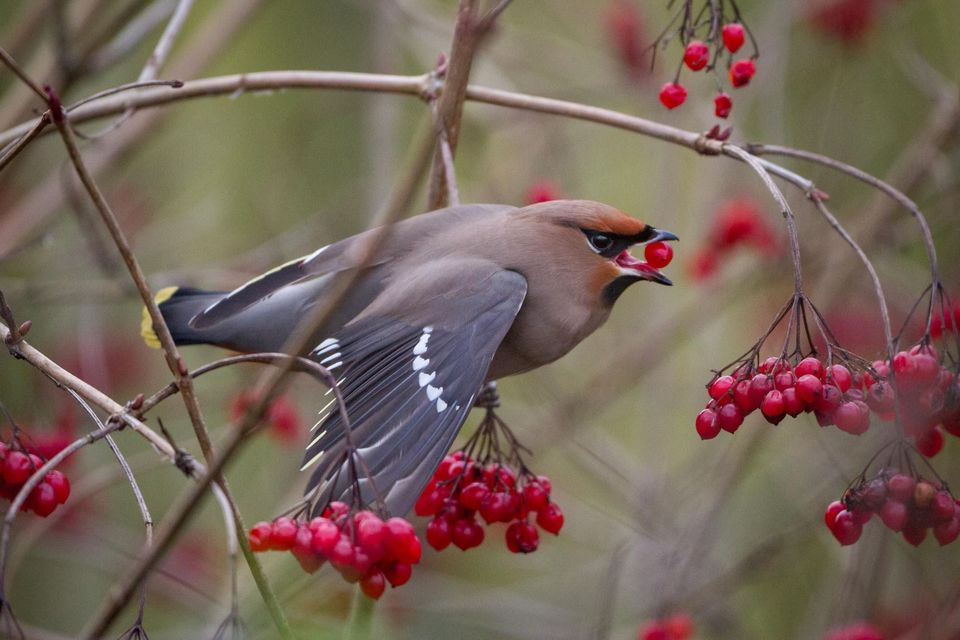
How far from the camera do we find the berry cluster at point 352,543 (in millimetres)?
1943

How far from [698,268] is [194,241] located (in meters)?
2.84

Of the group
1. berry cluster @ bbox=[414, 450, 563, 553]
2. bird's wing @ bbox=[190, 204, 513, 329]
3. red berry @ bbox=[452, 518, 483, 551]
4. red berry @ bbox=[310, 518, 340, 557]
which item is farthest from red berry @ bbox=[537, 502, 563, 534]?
bird's wing @ bbox=[190, 204, 513, 329]

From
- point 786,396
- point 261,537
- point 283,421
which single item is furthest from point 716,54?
point 283,421

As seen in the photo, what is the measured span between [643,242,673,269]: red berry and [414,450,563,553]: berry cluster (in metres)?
0.70

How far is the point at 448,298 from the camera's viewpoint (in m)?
2.99

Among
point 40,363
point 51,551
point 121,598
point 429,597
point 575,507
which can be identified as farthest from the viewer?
point 575,507

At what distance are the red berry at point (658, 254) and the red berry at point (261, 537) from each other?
135cm

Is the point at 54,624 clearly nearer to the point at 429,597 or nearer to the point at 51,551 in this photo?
the point at 51,551

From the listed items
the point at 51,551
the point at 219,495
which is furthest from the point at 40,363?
the point at 51,551

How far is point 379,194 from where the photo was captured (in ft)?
15.1

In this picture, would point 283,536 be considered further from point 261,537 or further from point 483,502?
point 483,502

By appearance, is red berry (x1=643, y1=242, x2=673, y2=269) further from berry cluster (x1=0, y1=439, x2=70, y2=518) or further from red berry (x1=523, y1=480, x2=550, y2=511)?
berry cluster (x1=0, y1=439, x2=70, y2=518)

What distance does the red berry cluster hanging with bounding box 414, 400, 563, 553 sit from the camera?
2527mm

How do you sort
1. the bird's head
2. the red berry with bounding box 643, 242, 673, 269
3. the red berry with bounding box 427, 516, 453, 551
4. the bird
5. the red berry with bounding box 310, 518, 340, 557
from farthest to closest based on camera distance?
the bird's head, the red berry with bounding box 643, 242, 673, 269, the bird, the red berry with bounding box 427, 516, 453, 551, the red berry with bounding box 310, 518, 340, 557
